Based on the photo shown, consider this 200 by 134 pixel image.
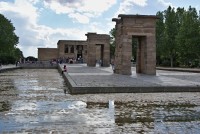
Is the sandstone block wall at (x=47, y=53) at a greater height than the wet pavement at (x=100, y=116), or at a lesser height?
greater

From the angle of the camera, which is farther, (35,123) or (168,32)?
(168,32)

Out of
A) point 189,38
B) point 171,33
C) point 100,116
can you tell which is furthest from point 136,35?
point 171,33

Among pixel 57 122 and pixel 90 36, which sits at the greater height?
pixel 90 36

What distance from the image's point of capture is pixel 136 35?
28.3 m

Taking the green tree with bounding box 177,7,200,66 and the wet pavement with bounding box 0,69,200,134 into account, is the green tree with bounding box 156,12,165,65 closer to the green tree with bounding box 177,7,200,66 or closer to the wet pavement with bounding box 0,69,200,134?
the green tree with bounding box 177,7,200,66

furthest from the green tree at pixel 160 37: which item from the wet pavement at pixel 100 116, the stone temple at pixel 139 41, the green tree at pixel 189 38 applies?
the wet pavement at pixel 100 116

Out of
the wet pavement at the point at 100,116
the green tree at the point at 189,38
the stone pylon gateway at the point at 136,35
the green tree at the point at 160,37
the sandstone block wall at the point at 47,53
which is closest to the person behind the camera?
the wet pavement at the point at 100,116

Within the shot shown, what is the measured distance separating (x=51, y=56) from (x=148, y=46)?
87.1m

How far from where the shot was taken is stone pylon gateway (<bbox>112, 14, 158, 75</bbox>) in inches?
1102

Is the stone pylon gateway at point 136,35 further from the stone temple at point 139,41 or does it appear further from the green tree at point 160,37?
the green tree at point 160,37

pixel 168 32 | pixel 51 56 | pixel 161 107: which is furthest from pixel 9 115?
pixel 51 56

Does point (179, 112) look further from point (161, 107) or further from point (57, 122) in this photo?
point (57, 122)

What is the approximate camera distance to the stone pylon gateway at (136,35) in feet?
91.8

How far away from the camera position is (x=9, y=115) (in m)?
10.1
